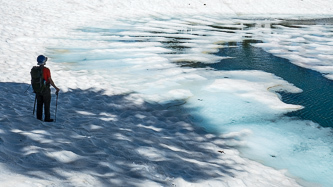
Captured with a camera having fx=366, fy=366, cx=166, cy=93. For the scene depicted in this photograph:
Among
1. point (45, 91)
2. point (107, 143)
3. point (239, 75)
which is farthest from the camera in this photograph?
point (239, 75)

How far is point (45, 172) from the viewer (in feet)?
15.4

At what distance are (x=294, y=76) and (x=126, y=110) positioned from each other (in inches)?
264

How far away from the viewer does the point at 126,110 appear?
9266mm

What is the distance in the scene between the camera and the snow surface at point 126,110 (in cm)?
525

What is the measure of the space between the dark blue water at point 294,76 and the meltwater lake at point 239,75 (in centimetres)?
3

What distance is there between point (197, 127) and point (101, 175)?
12.3 ft

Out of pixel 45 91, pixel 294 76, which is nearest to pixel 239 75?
pixel 294 76

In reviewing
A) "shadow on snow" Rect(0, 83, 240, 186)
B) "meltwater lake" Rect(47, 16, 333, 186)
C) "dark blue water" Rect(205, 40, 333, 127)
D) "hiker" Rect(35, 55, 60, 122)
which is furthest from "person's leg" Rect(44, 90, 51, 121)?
"dark blue water" Rect(205, 40, 333, 127)

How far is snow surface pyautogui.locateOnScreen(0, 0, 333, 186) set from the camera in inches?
207

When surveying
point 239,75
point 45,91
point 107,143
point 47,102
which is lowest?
point 107,143

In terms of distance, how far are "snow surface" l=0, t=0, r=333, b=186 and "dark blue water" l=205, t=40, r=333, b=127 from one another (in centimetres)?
46

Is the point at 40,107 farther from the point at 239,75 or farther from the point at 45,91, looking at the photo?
the point at 239,75

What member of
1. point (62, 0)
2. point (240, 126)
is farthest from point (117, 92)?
point (62, 0)

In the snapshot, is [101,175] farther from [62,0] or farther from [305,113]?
[62,0]
